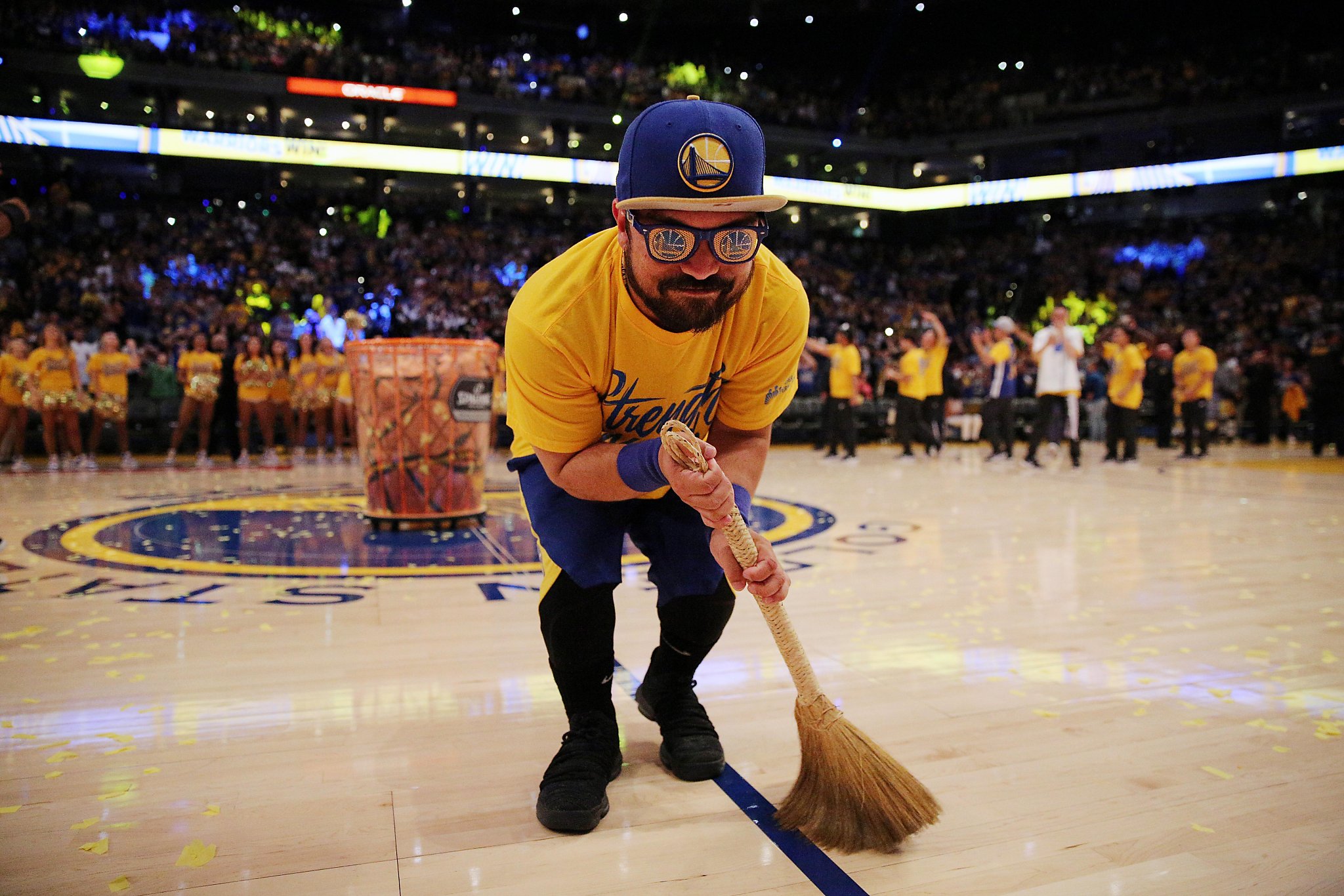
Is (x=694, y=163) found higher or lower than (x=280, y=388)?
higher

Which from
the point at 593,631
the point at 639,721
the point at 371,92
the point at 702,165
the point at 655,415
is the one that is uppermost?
the point at 371,92

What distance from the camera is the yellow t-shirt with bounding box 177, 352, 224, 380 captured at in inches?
376

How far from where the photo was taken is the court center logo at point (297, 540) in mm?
3961

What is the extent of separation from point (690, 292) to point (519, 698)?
124cm

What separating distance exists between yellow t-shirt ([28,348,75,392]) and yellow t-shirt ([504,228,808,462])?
9.06 metres

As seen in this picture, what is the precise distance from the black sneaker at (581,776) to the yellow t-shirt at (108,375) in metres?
9.33

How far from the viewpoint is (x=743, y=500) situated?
6.04 ft

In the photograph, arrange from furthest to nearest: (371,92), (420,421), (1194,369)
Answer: (371,92) → (1194,369) → (420,421)

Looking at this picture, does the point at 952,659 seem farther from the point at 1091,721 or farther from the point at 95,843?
the point at 95,843

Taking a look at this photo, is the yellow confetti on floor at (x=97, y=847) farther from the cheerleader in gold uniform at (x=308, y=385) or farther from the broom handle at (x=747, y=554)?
the cheerleader in gold uniform at (x=308, y=385)

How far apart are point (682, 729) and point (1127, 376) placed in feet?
31.6

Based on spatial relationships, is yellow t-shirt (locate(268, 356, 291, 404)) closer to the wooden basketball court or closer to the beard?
the wooden basketball court

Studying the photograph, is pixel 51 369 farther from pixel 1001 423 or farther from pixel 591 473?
pixel 1001 423

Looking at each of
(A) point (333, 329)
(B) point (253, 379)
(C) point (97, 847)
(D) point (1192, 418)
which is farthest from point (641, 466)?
(A) point (333, 329)
